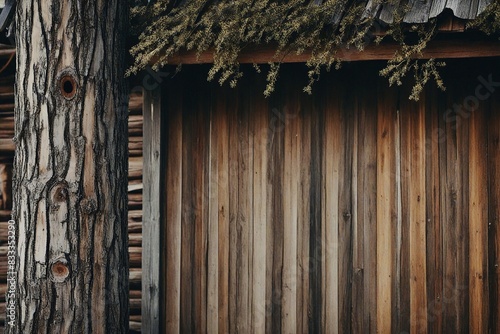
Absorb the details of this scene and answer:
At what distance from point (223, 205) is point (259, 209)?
0.95ft

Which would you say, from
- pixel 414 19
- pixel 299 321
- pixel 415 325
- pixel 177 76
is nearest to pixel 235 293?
pixel 299 321

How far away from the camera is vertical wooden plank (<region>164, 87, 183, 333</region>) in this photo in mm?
6074

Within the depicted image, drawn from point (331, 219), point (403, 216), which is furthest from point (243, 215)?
point (403, 216)

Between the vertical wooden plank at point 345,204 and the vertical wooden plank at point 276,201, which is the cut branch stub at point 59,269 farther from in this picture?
the vertical wooden plank at point 345,204

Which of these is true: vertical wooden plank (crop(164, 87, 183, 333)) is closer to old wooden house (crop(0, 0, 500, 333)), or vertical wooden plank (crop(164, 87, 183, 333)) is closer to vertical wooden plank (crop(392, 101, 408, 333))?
old wooden house (crop(0, 0, 500, 333))

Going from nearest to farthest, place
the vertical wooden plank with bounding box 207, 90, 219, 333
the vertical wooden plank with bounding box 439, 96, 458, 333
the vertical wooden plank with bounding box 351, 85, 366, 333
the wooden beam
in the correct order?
the wooden beam
the vertical wooden plank with bounding box 439, 96, 458, 333
the vertical wooden plank with bounding box 351, 85, 366, 333
the vertical wooden plank with bounding box 207, 90, 219, 333

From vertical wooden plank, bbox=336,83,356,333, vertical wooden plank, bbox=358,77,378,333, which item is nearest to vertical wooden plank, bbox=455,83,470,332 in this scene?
vertical wooden plank, bbox=358,77,378,333

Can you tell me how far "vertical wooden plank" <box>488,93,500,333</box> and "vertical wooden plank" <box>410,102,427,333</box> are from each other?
17.9 inches

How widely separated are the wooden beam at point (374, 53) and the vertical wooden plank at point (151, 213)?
772 mm

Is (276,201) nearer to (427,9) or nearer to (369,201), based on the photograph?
(369,201)

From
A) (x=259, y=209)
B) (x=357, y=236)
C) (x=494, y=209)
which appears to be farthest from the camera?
(x=259, y=209)

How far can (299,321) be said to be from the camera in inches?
228

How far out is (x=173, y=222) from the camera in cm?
609

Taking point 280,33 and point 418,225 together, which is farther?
point 418,225
